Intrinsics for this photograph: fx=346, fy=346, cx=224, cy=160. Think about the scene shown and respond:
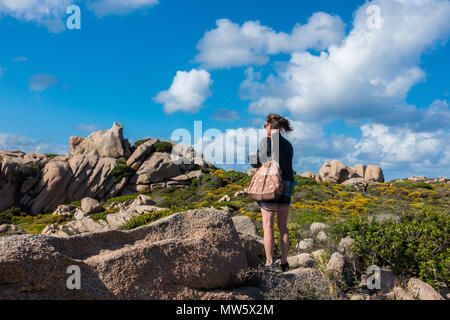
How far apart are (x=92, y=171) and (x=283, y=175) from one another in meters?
36.9

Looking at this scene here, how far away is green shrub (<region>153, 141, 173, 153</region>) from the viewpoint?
43.6 meters

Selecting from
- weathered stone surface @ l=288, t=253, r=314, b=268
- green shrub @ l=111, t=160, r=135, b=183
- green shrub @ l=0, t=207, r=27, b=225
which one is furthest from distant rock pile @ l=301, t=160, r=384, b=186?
weathered stone surface @ l=288, t=253, r=314, b=268

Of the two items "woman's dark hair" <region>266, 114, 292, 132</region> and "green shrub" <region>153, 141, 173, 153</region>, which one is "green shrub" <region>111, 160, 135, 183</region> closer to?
"green shrub" <region>153, 141, 173, 153</region>

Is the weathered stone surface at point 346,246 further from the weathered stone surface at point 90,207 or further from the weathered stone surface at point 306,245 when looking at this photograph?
the weathered stone surface at point 90,207

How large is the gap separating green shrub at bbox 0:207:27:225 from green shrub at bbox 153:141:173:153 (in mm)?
16241

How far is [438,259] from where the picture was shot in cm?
738

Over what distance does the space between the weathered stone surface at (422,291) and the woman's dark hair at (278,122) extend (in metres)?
3.59

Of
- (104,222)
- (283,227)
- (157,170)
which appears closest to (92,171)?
(157,170)

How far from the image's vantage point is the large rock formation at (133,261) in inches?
153

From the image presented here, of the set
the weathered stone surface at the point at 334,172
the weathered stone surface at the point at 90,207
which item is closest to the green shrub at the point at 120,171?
the weathered stone surface at the point at 90,207

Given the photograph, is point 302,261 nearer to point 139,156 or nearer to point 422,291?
point 422,291
